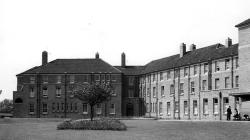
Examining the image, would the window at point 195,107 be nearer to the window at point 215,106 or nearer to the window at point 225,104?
the window at point 215,106

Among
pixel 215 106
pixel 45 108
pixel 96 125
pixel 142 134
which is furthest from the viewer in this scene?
pixel 45 108

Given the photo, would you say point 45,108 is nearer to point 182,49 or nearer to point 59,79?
point 59,79

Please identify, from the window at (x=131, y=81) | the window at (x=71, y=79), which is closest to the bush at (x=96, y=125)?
the window at (x=71, y=79)

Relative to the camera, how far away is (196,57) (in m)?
68.1

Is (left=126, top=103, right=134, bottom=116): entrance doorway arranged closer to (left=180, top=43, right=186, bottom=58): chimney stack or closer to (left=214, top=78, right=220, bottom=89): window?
(left=180, top=43, right=186, bottom=58): chimney stack

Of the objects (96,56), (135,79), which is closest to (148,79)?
(135,79)

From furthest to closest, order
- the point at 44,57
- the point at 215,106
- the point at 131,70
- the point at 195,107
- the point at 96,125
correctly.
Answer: the point at 131,70 → the point at 44,57 → the point at 195,107 → the point at 215,106 → the point at 96,125

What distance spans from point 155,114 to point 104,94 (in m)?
35.3

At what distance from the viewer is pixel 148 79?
273 feet

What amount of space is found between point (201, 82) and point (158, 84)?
13.9 metres

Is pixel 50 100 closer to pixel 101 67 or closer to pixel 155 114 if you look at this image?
pixel 101 67

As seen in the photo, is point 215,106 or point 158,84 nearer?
point 215,106

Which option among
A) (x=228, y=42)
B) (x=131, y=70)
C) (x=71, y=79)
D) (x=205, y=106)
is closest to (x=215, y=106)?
(x=205, y=106)

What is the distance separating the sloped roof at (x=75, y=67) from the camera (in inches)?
3423
